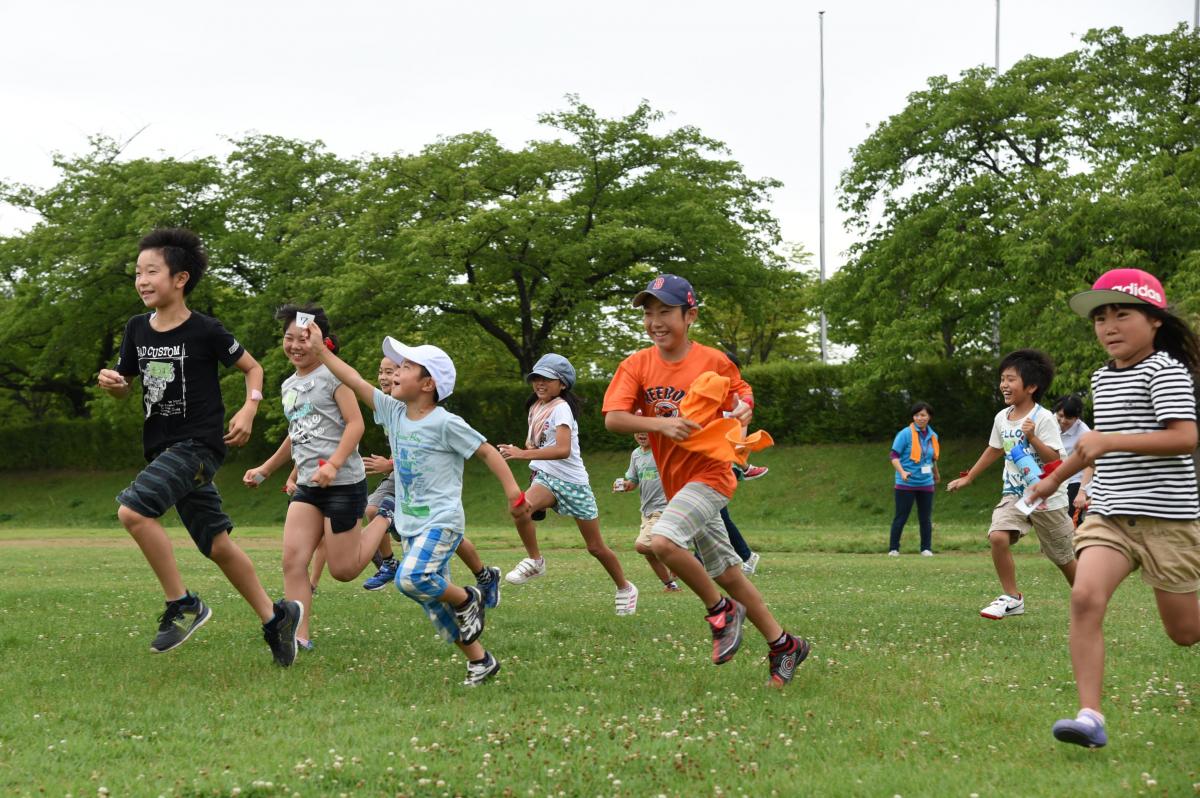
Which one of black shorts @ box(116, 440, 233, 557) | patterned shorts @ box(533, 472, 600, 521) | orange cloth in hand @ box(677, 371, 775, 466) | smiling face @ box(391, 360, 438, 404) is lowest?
patterned shorts @ box(533, 472, 600, 521)

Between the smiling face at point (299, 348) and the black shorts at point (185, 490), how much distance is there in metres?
0.82

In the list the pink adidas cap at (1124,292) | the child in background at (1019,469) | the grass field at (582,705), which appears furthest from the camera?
the child in background at (1019,469)

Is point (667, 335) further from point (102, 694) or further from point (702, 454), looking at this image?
point (102, 694)

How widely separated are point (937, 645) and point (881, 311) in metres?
25.8

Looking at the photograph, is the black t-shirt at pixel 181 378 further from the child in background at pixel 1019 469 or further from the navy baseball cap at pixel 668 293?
the child in background at pixel 1019 469

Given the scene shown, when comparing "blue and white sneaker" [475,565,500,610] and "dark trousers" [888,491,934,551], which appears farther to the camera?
"dark trousers" [888,491,934,551]

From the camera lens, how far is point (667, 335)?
22.2 feet

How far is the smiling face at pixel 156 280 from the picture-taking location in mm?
7027

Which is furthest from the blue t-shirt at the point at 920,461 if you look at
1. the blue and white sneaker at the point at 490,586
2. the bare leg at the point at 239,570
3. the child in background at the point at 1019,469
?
the bare leg at the point at 239,570

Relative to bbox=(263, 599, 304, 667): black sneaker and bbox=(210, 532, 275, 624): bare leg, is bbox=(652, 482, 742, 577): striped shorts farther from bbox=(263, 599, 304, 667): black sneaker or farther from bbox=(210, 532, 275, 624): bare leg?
bbox=(210, 532, 275, 624): bare leg

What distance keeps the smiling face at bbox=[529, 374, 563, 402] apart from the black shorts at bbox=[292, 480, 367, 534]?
9.61 feet

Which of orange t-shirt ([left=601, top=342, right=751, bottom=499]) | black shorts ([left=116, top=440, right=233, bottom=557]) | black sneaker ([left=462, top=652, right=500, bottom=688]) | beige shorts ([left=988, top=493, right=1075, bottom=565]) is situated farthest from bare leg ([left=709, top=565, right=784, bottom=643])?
beige shorts ([left=988, top=493, right=1075, bottom=565])

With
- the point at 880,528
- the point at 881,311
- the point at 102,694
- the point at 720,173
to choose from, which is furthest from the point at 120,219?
the point at 102,694

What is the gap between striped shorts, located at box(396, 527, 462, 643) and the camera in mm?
6273
